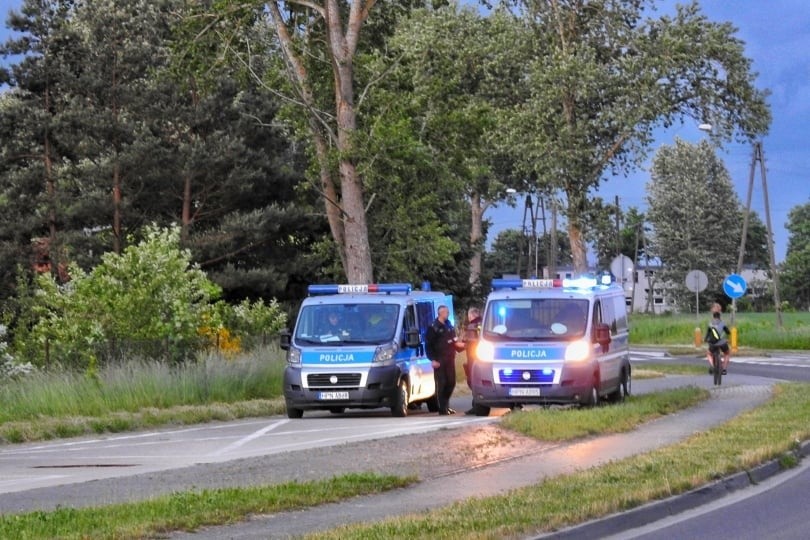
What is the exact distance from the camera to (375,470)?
14867 mm

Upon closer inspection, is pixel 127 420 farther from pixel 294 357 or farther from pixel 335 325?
pixel 335 325

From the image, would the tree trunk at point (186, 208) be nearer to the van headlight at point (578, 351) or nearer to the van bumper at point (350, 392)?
the van bumper at point (350, 392)

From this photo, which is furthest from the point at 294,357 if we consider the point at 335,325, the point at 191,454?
the point at 191,454

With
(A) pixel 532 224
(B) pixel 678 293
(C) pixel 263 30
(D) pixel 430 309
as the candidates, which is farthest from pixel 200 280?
(B) pixel 678 293

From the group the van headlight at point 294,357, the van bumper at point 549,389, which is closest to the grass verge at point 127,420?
the van headlight at point 294,357

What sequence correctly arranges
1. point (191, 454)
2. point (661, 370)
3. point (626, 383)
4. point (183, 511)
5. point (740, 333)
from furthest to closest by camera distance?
1. point (740, 333)
2. point (661, 370)
3. point (626, 383)
4. point (191, 454)
5. point (183, 511)

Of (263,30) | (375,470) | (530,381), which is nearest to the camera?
(375,470)

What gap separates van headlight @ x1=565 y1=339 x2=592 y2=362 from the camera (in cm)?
2355

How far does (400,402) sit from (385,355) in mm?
848

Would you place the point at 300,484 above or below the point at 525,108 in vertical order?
below

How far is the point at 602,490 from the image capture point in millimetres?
12523

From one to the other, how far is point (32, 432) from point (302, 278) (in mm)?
30474

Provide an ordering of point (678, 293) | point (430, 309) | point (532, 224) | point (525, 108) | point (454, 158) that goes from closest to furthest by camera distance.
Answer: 1. point (430, 309)
2. point (454, 158)
3. point (525, 108)
4. point (532, 224)
5. point (678, 293)

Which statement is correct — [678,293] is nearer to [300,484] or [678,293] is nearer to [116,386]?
[116,386]
